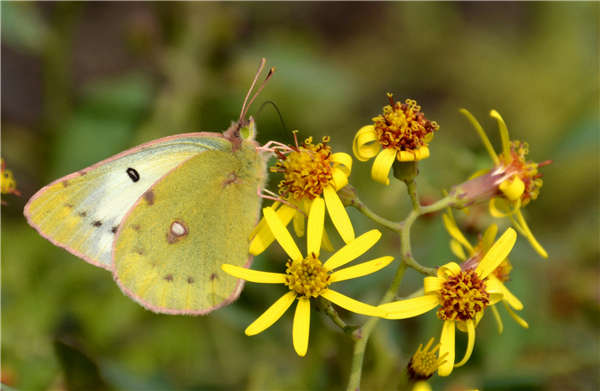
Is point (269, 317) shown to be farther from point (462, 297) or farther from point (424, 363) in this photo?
point (462, 297)

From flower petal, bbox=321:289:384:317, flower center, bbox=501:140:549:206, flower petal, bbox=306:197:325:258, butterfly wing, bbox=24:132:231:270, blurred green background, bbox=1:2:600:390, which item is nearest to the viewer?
flower petal, bbox=321:289:384:317

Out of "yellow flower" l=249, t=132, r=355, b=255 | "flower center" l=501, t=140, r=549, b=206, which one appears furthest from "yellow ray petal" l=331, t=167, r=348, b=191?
"flower center" l=501, t=140, r=549, b=206

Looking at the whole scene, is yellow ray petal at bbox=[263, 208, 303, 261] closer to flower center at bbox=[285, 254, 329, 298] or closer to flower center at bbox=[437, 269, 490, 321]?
flower center at bbox=[285, 254, 329, 298]

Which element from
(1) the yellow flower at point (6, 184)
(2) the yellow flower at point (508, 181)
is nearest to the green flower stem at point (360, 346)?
(2) the yellow flower at point (508, 181)

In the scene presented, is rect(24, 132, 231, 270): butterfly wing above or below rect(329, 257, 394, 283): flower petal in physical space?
above

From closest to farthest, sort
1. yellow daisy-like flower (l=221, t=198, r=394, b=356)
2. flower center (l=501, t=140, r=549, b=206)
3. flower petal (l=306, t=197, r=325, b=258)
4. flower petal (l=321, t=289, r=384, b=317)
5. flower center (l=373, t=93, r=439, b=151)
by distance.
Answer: flower petal (l=321, t=289, r=384, b=317), yellow daisy-like flower (l=221, t=198, r=394, b=356), flower petal (l=306, t=197, r=325, b=258), flower center (l=373, t=93, r=439, b=151), flower center (l=501, t=140, r=549, b=206)

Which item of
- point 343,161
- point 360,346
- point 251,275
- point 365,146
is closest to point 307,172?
point 343,161

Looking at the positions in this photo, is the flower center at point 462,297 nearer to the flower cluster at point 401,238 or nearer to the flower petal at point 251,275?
the flower cluster at point 401,238
